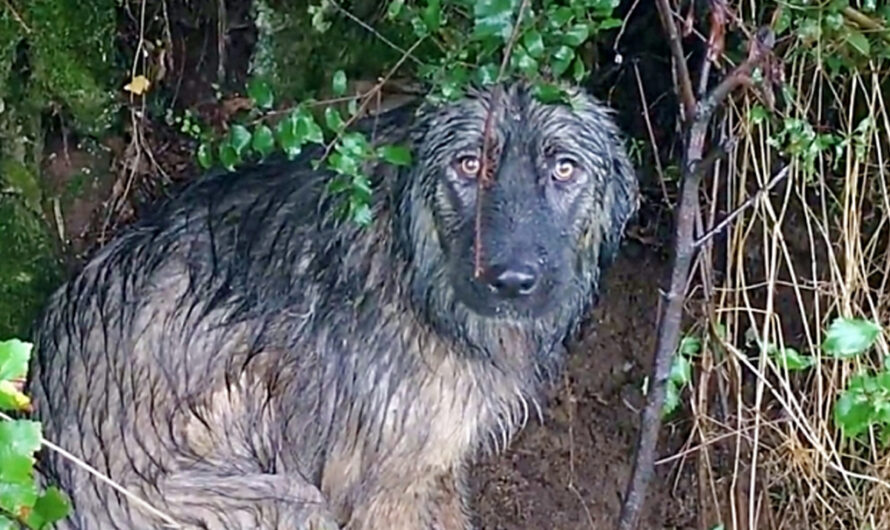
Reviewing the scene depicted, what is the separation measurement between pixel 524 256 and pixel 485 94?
1.49ft

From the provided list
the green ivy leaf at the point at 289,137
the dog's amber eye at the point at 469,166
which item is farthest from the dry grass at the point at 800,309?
the green ivy leaf at the point at 289,137

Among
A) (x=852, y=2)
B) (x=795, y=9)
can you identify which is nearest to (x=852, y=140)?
(x=852, y=2)

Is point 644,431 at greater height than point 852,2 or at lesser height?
lesser

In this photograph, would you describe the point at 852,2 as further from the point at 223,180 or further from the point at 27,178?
the point at 27,178

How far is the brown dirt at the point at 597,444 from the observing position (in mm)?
4922

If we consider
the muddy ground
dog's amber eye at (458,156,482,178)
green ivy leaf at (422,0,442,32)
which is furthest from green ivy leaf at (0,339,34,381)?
the muddy ground

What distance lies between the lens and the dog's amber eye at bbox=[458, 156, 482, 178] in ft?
12.1

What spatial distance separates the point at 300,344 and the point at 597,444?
1.39 m

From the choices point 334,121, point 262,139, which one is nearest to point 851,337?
point 334,121

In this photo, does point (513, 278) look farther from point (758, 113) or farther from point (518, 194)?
point (758, 113)

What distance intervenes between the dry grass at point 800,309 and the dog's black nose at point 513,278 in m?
0.91

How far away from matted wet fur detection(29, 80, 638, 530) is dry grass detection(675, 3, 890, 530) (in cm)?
55

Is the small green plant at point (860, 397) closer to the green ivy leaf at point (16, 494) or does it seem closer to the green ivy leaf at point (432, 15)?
the green ivy leaf at point (432, 15)

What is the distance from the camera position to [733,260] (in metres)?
4.50
